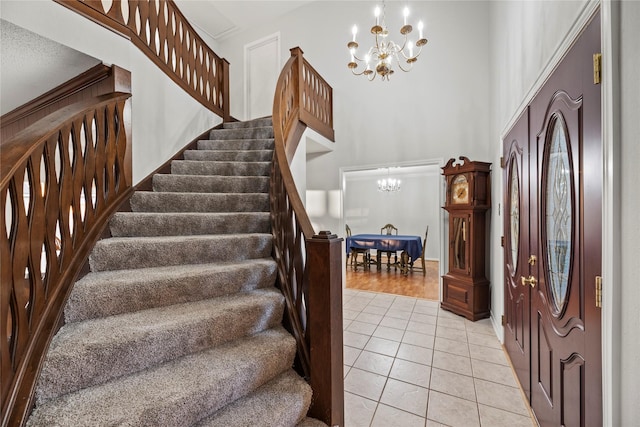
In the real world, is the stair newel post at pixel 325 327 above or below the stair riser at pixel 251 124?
below

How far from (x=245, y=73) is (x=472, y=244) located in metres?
5.44

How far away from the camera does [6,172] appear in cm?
109

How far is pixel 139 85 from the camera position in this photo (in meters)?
2.71

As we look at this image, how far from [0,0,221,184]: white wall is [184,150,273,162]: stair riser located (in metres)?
0.23

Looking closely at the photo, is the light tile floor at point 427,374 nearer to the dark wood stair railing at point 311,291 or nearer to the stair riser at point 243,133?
the dark wood stair railing at point 311,291

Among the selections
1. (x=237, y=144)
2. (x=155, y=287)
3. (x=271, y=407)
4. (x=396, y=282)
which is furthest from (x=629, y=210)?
(x=396, y=282)

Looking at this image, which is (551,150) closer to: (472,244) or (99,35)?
(472,244)

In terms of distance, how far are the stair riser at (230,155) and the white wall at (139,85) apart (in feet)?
0.75

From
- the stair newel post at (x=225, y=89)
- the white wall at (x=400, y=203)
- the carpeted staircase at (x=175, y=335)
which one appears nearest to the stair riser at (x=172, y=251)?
the carpeted staircase at (x=175, y=335)

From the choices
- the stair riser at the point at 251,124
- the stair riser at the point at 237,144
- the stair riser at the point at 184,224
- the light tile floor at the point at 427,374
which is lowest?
the light tile floor at the point at 427,374

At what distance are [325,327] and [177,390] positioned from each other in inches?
27.9

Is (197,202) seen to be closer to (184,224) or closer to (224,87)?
(184,224)

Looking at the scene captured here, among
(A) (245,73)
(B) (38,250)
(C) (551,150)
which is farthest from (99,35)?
(A) (245,73)

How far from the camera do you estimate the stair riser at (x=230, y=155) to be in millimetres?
3170
